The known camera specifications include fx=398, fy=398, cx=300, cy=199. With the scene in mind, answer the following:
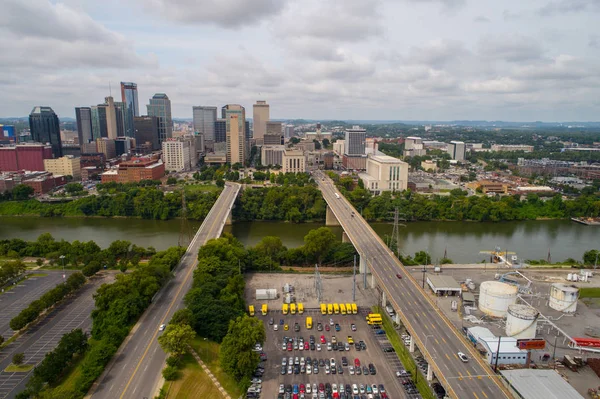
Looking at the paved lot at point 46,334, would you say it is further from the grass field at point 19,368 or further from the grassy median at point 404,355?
the grassy median at point 404,355

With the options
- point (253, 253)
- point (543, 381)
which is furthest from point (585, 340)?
point (253, 253)

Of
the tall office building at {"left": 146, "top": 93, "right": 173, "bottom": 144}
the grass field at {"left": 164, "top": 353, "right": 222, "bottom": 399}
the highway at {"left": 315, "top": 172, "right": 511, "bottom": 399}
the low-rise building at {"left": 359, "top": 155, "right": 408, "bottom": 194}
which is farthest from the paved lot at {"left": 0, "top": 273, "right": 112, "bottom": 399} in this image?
the tall office building at {"left": 146, "top": 93, "right": 173, "bottom": 144}

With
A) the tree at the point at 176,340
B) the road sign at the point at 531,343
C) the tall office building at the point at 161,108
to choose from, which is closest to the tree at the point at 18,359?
the tree at the point at 176,340

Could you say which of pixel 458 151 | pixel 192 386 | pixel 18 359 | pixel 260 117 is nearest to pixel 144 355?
pixel 192 386

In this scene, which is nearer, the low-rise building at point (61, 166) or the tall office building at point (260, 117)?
the low-rise building at point (61, 166)

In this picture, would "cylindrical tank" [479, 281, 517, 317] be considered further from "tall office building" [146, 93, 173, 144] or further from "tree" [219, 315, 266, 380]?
"tall office building" [146, 93, 173, 144]
